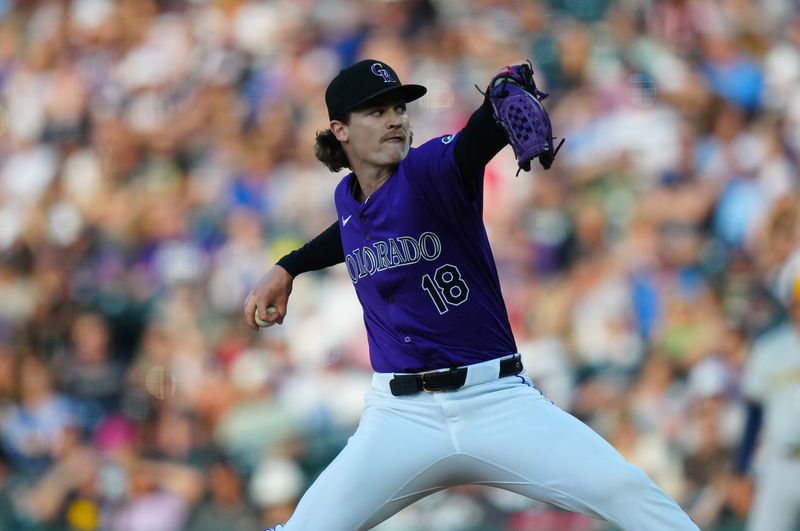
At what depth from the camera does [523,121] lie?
3.39 m

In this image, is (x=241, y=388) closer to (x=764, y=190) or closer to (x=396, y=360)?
(x=764, y=190)

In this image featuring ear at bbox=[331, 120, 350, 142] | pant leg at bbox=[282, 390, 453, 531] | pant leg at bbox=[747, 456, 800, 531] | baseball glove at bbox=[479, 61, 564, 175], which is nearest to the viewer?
baseball glove at bbox=[479, 61, 564, 175]

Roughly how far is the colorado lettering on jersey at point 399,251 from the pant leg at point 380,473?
46 centimetres

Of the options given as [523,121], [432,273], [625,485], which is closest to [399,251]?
[432,273]

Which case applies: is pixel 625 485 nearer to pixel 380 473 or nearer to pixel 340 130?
pixel 380 473

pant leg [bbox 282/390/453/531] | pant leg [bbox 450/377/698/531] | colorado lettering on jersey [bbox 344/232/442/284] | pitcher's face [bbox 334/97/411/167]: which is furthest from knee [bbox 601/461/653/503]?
pitcher's face [bbox 334/97/411/167]

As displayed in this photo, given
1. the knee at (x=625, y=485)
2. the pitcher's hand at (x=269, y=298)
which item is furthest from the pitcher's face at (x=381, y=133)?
the knee at (x=625, y=485)

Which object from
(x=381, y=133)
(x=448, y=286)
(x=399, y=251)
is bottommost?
(x=448, y=286)

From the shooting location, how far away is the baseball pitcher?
11.8 ft

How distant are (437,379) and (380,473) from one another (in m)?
0.36

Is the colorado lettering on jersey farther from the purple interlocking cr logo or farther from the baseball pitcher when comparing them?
the purple interlocking cr logo

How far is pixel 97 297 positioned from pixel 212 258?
985mm

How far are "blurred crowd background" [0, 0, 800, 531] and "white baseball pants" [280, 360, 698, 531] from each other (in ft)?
11.1

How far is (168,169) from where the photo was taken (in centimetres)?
991
